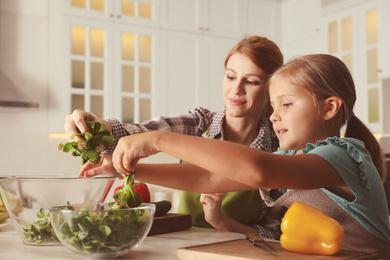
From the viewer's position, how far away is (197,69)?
4180 millimetres

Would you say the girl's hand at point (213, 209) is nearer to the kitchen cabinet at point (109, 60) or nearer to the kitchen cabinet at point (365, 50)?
the kitchen cabinet at point (109, 60)

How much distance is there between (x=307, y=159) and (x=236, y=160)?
0.60 feet

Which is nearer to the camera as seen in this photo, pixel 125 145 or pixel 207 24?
pixel 125 145

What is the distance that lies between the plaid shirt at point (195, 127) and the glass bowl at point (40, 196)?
0.68m

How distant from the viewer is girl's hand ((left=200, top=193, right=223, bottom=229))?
1373 mm

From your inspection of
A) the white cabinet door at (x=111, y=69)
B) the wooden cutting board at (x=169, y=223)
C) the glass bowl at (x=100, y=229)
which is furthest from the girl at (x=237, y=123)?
the white cabinet door at (x=111, y=69)

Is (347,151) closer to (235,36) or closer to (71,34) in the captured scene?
(71,34)

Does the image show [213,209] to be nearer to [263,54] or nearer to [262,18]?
[263,54]

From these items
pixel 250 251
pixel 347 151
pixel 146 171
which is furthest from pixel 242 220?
pixel 250 251

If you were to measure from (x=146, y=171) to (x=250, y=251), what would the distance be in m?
0.46

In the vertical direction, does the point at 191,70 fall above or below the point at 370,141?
above

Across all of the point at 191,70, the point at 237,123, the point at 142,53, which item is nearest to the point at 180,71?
the point at 191,70

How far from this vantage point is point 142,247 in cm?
99

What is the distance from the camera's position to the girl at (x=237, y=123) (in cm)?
149
